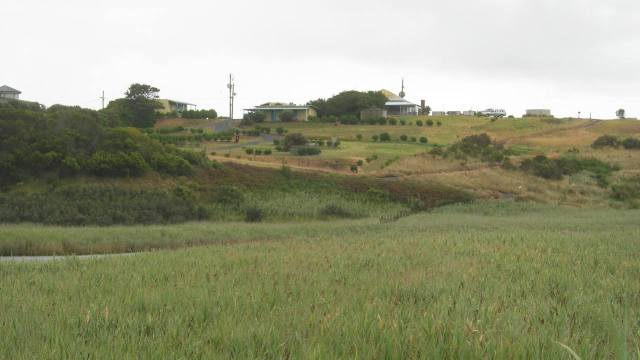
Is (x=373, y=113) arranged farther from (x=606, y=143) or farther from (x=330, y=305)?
(x=330, y=305)

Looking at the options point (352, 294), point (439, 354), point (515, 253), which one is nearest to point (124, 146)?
point (515, 253)

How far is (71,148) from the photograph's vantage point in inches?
1231

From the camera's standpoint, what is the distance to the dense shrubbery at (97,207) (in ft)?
82.6

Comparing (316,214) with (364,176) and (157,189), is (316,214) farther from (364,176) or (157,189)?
(364,176)

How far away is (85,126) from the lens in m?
32.6

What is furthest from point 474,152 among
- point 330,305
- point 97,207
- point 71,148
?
point 330,305

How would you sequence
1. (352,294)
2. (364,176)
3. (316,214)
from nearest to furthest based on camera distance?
(352,294) → (316,214) → (364,176)

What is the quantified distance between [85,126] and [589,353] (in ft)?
105

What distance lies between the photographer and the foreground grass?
423 cm

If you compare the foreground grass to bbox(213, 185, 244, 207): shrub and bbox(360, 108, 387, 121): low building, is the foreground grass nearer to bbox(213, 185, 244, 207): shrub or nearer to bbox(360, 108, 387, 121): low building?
bbox(213, 185, 244, 207): shrub

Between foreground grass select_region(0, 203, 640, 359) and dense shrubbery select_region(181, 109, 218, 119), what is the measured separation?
77.3 meters

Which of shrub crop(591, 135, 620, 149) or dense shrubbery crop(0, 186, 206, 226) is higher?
shrub crop(591, 135, 620, 149)

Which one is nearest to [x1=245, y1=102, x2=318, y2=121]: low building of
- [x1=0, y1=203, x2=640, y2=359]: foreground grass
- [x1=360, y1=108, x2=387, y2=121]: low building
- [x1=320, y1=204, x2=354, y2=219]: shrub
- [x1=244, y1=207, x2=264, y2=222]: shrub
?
[x1=360, y1=108, x2=387, y2=121]: low building

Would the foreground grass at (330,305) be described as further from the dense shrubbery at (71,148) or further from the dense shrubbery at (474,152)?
the dense shrubbery at (474,152)
